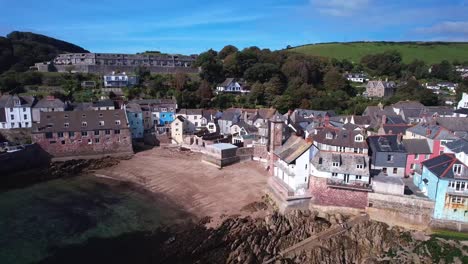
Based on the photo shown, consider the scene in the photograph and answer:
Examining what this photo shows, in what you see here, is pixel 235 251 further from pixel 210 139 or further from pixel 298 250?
pixel 210 139

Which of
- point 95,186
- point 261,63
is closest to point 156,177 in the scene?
point 95,186

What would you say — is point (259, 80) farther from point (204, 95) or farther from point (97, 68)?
point (97, 68)

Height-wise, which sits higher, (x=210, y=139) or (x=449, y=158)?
→ (x=449, y=158)

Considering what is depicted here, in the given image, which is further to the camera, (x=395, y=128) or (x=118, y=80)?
(x=118, y=80)

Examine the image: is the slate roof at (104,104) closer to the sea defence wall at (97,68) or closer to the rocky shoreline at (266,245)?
the sea defence wall at (97,68)

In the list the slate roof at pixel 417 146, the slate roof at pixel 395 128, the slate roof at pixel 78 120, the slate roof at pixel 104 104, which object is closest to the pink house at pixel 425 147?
the slate roof at pixel 417 146

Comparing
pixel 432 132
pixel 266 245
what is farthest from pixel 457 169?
pixel 266 245
